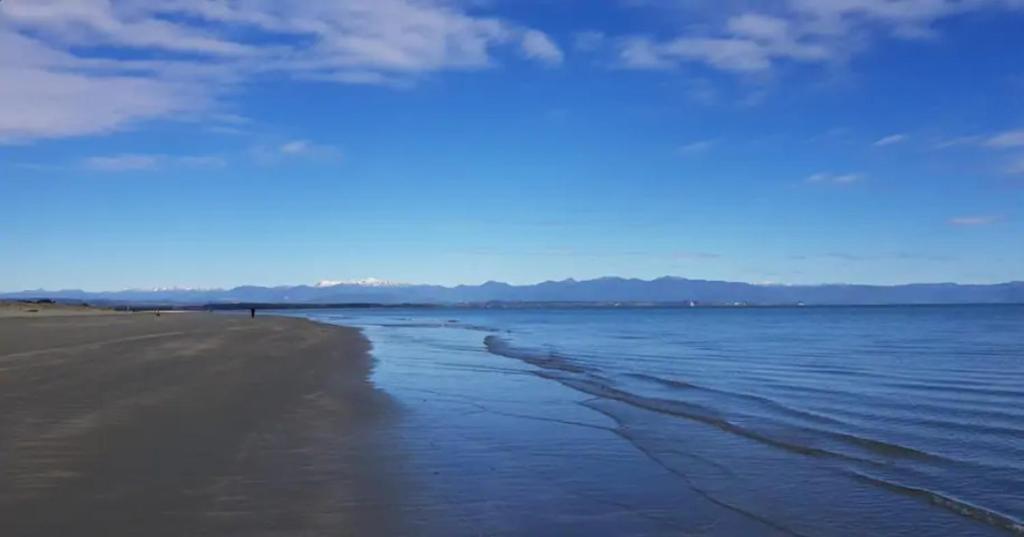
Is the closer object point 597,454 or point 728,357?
point 597,454

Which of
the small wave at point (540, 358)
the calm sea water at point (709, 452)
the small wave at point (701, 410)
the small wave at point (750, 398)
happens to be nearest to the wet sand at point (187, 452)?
the calm sea water at point (709, 452)

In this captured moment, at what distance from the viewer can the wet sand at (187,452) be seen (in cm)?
758

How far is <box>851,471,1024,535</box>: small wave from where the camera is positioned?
27.9ft

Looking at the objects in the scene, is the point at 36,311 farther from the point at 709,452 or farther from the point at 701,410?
the point at 709,452

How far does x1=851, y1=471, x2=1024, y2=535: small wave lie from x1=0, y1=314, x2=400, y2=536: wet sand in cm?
588

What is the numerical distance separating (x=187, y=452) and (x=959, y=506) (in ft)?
29.8

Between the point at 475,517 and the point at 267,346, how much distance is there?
28.0 meters

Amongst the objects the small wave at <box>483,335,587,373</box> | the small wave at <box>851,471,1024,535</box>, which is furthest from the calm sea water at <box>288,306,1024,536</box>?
the small wave at <box>483,335,587,373</box>

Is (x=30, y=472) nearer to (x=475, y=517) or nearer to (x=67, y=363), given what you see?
(x=475, y=517)

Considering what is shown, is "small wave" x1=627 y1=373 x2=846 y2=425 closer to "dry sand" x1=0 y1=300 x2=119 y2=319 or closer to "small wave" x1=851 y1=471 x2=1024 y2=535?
"small wave" x1=851 y1=471 x2=1024 y2=535

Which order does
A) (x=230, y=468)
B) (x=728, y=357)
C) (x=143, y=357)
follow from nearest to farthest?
(x=230, y=468)
(x=143, y=357)
(x=728, y=357)

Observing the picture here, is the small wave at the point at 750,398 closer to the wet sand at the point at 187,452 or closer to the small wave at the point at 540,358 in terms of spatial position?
the small wave at the point at 540,358

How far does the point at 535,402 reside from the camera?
58.6 ft

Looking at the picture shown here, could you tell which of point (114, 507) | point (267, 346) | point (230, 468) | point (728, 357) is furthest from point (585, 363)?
point (114, 507)
